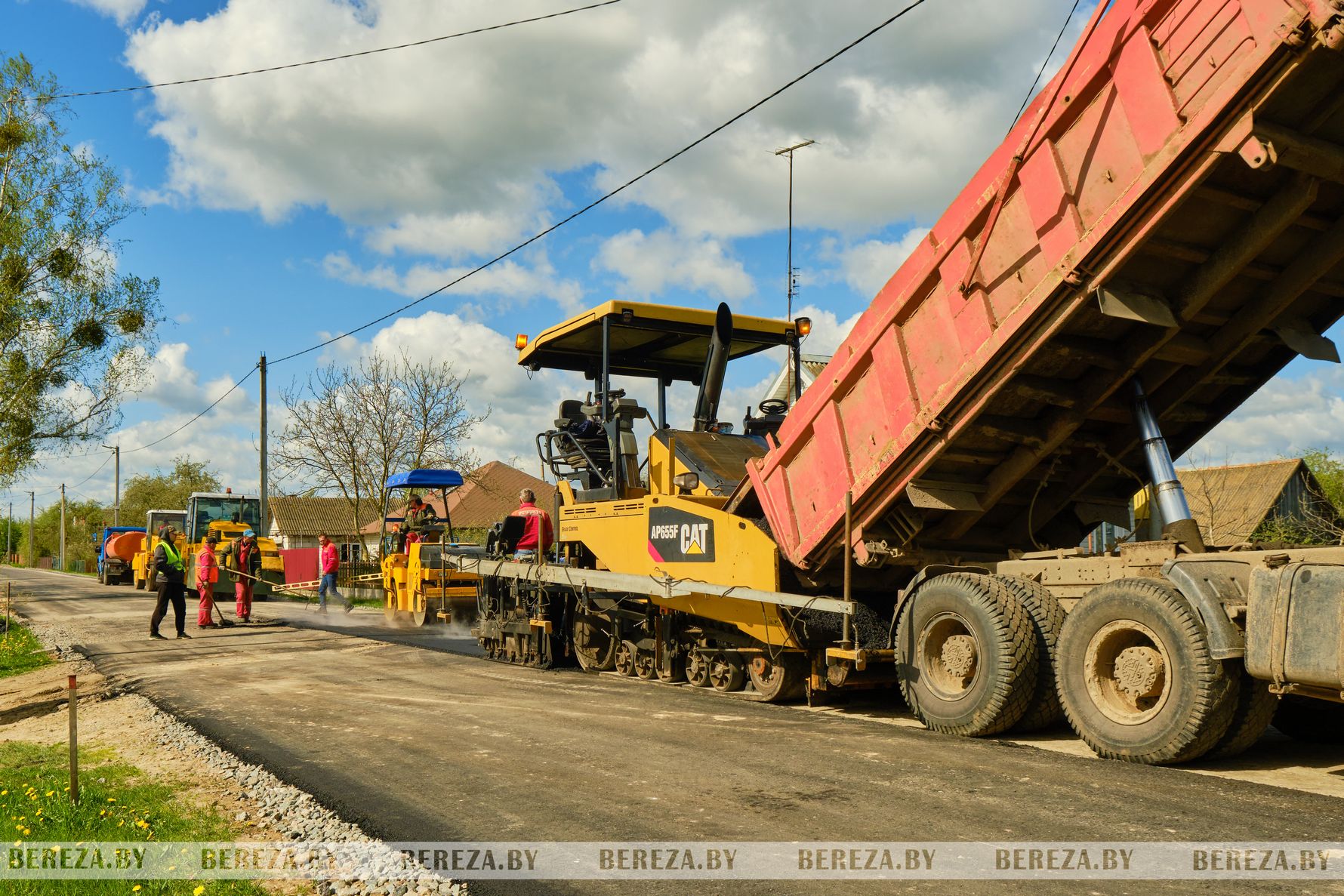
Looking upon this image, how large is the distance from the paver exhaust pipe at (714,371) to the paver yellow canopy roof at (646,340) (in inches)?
11.1

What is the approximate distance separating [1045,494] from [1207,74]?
3.58 meters

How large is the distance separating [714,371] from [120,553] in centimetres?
3220

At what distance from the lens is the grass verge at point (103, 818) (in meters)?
4.01

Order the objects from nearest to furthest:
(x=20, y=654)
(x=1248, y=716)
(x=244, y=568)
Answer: (x=1248, y=716) → (x=20, y=654) → (x=244, y=568)

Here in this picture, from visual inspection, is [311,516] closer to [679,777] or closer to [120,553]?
[120,553]

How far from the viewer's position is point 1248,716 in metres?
5.54

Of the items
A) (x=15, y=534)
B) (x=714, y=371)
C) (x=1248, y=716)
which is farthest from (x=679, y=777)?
(x=15, y=534)

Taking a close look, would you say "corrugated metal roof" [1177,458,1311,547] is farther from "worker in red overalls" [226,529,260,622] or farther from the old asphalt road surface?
"worker in red overalls" [226,529,260,622]

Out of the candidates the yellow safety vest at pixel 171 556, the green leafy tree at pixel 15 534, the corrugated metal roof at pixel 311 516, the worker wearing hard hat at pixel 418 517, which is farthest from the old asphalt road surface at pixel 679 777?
the green leafy tree at pixel 15 534

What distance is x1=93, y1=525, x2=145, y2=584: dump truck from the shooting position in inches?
1380

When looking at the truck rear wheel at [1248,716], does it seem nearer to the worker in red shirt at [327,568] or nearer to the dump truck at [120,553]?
the worker in red shirt at [327,568]

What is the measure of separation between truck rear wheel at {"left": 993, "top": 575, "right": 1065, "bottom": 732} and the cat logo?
8.56 feet

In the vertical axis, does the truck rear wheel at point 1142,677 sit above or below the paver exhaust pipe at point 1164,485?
below

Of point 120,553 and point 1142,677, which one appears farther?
point 120,553
